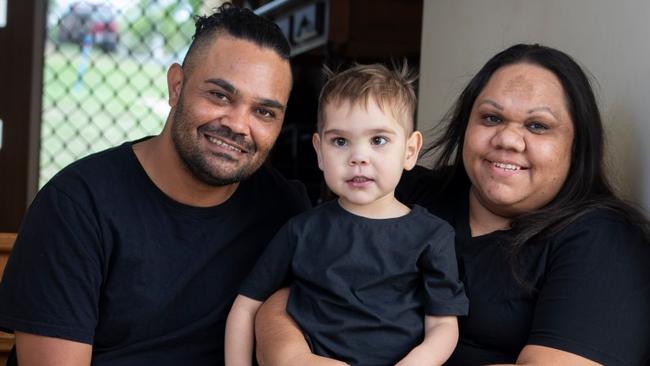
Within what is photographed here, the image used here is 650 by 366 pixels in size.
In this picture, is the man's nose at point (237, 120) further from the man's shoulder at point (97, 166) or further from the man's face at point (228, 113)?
the man's shoulder at point (97, 166)

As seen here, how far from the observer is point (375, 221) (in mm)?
1864

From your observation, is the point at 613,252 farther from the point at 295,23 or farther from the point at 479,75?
the point at 295,23

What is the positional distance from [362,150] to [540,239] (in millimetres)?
394

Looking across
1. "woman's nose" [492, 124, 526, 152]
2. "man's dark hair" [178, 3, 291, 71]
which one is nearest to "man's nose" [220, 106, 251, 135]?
"man's dark hair" [178, 3, 291, 71]

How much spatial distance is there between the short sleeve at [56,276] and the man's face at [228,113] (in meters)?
0.26

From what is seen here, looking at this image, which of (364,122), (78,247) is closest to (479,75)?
(364,122)

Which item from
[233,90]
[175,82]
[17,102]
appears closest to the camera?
[233,90]

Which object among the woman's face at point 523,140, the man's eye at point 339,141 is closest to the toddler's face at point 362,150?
the man's eye at point 339,141

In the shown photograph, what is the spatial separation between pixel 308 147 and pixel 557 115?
2310 mm

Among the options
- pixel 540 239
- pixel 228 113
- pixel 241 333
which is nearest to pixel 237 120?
pixel 228 113

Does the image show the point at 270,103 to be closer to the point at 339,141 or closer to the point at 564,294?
Result: the point at 339,141

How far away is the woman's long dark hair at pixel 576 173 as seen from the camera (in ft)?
6.33

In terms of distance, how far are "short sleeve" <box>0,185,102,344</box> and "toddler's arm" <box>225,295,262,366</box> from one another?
0.27 metres

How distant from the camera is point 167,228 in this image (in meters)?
2.07
